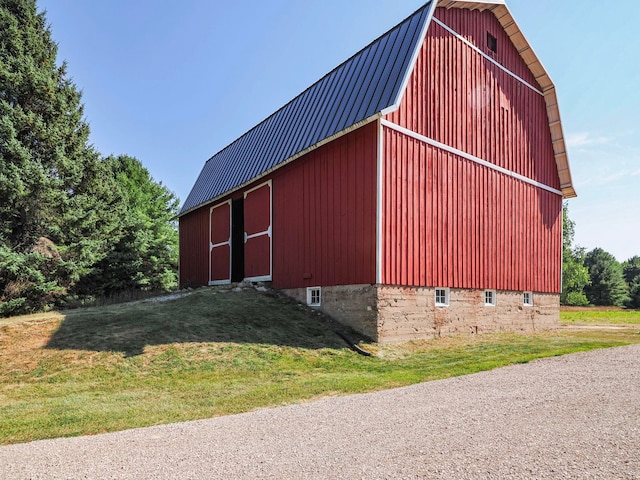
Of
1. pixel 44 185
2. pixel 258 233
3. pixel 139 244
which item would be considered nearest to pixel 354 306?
pixel 258 233

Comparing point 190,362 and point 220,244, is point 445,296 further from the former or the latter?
point 220,244

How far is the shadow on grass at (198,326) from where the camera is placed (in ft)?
34.4

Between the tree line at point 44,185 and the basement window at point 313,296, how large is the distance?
1100cm

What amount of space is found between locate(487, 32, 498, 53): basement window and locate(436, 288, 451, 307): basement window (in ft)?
28.4

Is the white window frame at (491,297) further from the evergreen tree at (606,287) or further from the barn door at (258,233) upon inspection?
the evergreen tree at (606,287)

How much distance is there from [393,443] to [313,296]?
9.92m

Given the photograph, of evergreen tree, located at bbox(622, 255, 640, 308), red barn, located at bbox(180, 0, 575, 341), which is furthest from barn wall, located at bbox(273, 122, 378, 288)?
evergreen tree, located at bbox(622, 255, 640, 308)

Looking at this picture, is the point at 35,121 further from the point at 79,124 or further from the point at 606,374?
the point at 606,374

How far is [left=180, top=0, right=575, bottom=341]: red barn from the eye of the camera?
12180mm

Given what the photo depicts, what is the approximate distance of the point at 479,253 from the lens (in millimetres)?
14516

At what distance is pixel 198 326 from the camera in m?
11.5

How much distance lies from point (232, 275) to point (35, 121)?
10409mm

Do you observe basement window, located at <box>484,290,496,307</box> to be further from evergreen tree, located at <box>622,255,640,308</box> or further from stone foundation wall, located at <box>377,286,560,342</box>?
evergreen tree, located at <box>622,255,640,308</box>

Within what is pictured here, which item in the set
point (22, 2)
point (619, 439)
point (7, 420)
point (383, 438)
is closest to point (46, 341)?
point (7, 420)
